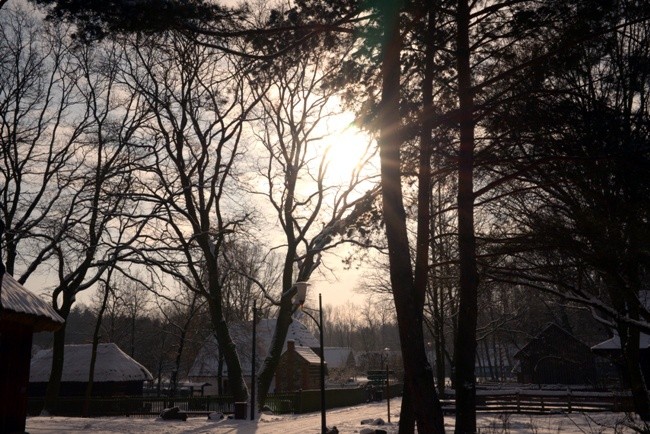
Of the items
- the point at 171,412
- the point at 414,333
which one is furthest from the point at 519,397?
the point at 414,333

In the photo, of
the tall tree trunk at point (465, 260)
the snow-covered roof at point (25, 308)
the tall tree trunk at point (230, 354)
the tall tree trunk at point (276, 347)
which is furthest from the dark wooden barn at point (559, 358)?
the snow-covered roof at point (25, 308)

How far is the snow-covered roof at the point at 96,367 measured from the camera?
3562cm

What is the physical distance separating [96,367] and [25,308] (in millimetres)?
26920

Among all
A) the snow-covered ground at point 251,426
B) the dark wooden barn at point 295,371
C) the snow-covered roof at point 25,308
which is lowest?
the snow-covered ground at point 251,426

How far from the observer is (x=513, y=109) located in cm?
1133

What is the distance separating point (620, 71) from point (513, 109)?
3724mm

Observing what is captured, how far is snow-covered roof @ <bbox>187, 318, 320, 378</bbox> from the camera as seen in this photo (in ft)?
154

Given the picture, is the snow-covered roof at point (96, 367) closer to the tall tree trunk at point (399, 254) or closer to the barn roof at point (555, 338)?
the barn roof at point (555, 338)


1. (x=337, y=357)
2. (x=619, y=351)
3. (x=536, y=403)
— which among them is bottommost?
(x=536, y=403)

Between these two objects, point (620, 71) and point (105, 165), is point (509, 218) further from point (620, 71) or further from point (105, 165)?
point (105, 165)

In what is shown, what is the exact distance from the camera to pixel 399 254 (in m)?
9.52

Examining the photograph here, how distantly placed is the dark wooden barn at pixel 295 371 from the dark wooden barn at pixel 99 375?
39.3 ft

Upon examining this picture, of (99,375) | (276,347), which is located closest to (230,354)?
(276,347)

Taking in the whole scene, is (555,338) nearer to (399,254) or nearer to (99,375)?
(99,375)
